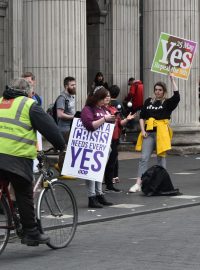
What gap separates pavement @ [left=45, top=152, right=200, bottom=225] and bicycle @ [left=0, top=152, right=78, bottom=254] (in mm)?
1623

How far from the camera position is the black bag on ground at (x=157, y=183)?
14391mm

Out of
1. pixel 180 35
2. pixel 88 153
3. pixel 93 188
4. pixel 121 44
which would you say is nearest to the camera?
pixel 88 153

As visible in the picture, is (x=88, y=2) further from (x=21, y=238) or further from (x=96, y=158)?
(x=21, y=238)

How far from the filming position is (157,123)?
48.0 feet

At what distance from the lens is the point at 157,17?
880 inches

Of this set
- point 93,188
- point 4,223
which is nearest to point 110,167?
point 93,188

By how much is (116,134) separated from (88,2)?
11464 mm

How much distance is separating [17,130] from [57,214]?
111cm

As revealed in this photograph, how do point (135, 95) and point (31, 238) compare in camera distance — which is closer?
point (31, 238)

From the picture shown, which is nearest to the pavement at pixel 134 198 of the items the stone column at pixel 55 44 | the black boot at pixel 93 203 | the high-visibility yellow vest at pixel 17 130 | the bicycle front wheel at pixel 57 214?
the black boot at pixel 93 203

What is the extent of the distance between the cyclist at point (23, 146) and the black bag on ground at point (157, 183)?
511 centimetres

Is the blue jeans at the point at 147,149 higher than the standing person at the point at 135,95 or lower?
lower

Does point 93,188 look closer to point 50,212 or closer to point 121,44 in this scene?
point 50,212

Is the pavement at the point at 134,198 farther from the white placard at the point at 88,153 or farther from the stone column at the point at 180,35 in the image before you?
the stone column at the point at 180,35
